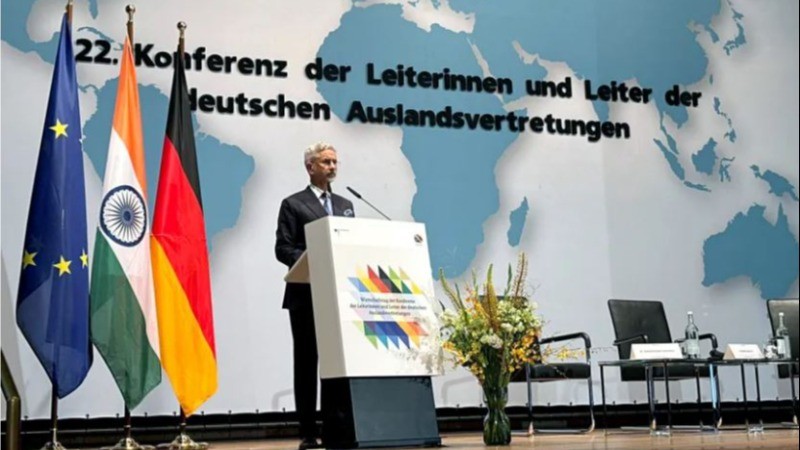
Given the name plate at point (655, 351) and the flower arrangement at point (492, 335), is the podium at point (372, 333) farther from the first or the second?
the name plate at point (655, 351)

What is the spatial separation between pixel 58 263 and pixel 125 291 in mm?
353

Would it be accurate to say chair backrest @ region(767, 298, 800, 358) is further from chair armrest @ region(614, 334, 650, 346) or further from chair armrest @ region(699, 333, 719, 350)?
chair armrest @ region(614, 334, 650, 346)

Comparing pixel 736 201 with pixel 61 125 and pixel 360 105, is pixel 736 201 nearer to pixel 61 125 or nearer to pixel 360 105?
pixel 360 105

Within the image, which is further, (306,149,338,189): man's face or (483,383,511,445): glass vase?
(306,149,338,189): man's face

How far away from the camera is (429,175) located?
Answer: 303 inches

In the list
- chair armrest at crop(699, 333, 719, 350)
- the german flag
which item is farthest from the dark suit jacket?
chair armrest at crop(699, 333, 719, 350)

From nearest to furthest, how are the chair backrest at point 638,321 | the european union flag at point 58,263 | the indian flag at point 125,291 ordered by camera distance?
the european union flag at point 58,263
the indian flag at point 125,291
the chair backrest at point 638,321

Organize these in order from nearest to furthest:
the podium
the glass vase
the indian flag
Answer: the podium → the glass vase → the indian flag

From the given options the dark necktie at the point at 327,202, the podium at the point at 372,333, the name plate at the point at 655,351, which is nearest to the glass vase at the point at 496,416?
the podium at the point at 372,333

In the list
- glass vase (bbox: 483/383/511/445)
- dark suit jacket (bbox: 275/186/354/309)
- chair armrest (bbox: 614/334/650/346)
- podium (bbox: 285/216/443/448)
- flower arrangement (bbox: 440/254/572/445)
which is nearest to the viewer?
podium (bbox: 285/216/443/448)

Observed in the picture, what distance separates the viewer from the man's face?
551cm

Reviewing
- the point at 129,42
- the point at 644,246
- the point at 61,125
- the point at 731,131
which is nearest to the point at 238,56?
the point at 129,42

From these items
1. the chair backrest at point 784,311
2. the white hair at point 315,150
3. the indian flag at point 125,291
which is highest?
the white hair at point 315,150

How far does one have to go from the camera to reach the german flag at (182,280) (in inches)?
215
